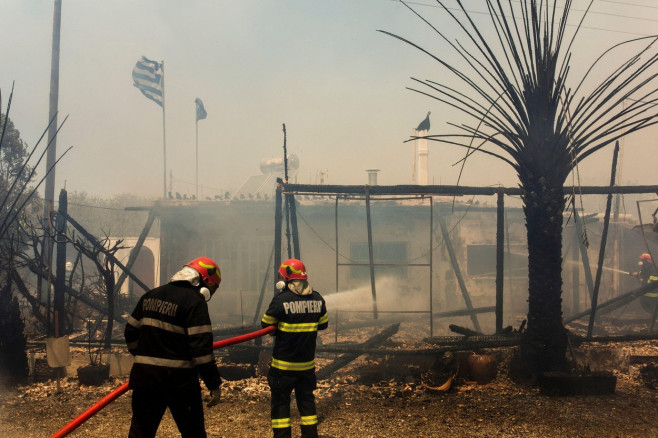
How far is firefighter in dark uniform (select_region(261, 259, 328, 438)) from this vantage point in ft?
17.3

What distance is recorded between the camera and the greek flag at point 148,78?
2388 cm

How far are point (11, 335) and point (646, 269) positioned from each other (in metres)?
16.7

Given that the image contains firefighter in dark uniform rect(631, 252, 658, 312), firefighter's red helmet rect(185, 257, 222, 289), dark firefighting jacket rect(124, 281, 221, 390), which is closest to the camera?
dark firefighting jacket rect(124, 281, 221, 390)

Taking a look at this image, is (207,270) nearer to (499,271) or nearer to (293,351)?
(293,351)

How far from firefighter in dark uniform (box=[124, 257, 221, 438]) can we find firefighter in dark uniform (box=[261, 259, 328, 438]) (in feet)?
3.64

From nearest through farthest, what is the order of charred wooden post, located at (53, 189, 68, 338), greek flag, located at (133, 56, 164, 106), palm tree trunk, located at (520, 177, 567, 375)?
1. palm tree trunk, located at (520, 177, 567, 375)
2. charred wooden post, located at (53, 189, 68, 338)
3. greek flag, located at (133, 56, 164, 106)

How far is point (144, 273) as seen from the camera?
1078 inches

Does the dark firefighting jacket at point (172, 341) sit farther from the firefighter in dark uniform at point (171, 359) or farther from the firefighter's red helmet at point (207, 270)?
the firefighter's red helmet at point (207, 270)

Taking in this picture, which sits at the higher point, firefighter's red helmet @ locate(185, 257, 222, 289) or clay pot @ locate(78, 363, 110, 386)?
firefighter's red helmet @ locate(185, 257, 222, 289)

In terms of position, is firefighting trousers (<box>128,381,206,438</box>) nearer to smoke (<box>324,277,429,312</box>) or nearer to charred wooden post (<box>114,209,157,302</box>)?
charred wooden post (<box>114,209,157,302</box>)

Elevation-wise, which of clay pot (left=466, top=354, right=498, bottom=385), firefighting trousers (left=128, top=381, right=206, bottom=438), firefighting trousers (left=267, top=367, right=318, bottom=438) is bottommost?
clay pot (left=466, top=354, right=498, bottom=385)

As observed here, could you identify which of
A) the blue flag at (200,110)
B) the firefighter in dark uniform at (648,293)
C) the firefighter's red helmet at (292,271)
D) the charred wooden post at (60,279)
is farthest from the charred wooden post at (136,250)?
the firefighter in dark uniform at (648,293)

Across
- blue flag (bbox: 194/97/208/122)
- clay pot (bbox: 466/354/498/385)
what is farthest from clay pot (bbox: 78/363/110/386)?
blue flag (bbox: 194/97/208/122)

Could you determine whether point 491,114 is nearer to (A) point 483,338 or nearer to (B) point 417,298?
(A) point 483,338
